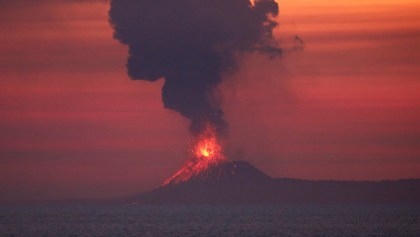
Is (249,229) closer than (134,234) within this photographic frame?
No

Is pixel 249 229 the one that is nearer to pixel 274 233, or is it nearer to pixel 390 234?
pixel 274 233

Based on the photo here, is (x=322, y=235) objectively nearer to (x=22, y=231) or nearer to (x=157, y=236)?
(x=157, y=236)

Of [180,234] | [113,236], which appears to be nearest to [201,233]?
[180,234]

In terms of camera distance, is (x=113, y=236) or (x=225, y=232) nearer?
(x=113, y=236)

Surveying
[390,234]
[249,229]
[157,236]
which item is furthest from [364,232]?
[157,236]

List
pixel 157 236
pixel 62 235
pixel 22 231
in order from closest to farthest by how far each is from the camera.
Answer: pixel 157 236
pixel 62 235
pixel 22 231

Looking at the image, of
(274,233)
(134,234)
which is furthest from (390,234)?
(134,234)

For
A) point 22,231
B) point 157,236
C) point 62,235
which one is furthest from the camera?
point 22,231

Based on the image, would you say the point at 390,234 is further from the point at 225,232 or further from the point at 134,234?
the point at 134,234
